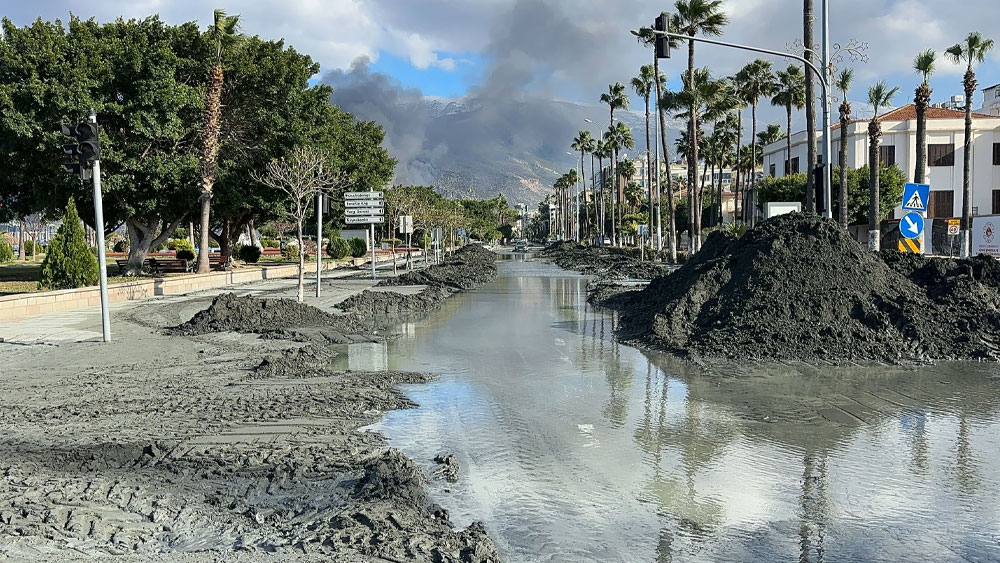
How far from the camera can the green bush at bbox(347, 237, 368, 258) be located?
6906 centimetres

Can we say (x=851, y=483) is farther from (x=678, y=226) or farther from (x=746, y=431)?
(x=678, y=226)

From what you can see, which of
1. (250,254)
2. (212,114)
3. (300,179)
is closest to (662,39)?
(300,179)

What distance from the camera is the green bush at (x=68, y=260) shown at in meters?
24.3

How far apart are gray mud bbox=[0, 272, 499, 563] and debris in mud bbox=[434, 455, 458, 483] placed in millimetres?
295

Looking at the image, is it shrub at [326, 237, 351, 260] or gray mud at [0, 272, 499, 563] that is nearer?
gray mud at [0, 272, 499, 563]

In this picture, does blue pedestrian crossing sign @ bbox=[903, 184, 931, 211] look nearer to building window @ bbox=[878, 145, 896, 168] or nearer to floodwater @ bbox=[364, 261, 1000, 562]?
floodwater @ bbox=[364, 261, 1000, 562]

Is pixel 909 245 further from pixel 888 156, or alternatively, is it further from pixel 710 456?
pixel 888 156

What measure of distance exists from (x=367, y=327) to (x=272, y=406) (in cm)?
901

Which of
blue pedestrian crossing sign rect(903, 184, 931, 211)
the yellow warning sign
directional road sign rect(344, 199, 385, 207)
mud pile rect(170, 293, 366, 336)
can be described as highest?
directional road sign rect(344, 199, 385, 207)

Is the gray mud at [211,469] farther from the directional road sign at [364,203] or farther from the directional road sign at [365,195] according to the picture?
the directional road sign at [365,195]

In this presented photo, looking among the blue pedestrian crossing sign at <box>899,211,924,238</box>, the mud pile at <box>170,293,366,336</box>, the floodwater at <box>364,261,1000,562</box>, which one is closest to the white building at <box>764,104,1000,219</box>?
the blue pedestrian crossing sign at <box>899,211,924,238</box>

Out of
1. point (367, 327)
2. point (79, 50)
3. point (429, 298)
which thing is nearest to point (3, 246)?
point (79, 50)

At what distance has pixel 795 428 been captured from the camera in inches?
330

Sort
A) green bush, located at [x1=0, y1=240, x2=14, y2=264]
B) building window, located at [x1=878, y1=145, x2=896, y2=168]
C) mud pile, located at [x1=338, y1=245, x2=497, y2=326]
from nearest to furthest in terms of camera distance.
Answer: mud pile, located at [x1=338, y1=245, x2=497, y2=326] → green bush, located at [x1=0, y1=240, x2=14, y2=264] → building window, located at [x1=878, y1=145, x2=896, y2=168]
